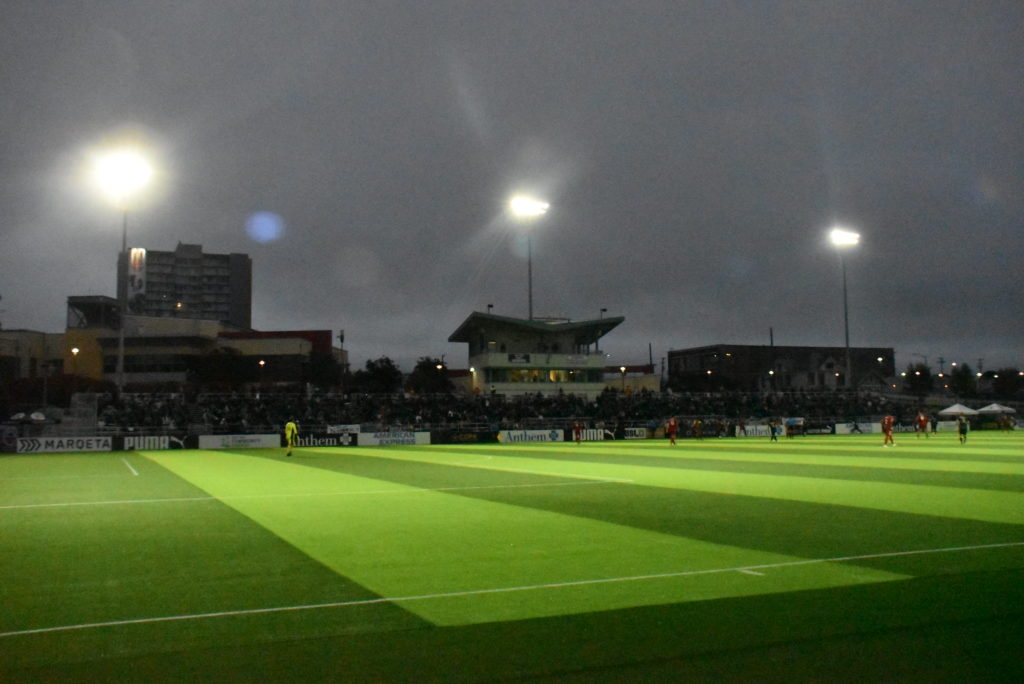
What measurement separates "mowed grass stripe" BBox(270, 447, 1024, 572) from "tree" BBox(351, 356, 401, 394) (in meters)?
63.6

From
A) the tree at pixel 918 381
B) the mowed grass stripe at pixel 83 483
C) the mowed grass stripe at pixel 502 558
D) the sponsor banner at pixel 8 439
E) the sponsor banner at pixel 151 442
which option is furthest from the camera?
the tree at pixel 918 381

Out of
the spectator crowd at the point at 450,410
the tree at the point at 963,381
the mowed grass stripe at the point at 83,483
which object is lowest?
the mowed grass stripe at the point at 83,483

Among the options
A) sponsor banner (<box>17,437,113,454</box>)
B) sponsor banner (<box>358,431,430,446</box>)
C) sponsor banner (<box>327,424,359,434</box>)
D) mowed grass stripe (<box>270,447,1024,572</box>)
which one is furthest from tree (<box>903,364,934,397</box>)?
mowed grass stripe (<box>270,447,1024,572</box>)

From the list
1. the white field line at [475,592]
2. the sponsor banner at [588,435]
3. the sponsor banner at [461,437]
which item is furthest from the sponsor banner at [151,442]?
the white field line at [475,592]

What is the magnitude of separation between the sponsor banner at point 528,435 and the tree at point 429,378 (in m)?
38.9

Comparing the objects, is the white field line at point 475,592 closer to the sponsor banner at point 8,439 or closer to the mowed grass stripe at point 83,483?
the mowed grass stripe at point 83,483

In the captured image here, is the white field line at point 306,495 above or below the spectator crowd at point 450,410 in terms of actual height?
below

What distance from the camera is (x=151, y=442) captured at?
4831cm

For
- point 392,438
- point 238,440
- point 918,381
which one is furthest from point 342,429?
point 918,381

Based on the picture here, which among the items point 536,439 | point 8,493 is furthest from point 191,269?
point 8,493

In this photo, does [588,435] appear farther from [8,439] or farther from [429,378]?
[429,378]

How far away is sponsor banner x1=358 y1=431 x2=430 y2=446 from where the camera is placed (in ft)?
175

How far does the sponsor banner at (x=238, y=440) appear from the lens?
5006 cm

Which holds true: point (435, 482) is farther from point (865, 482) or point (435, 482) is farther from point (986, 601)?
point (986, 601)
